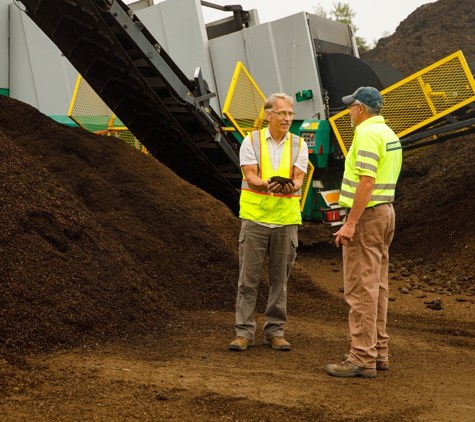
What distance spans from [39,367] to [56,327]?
643 mm

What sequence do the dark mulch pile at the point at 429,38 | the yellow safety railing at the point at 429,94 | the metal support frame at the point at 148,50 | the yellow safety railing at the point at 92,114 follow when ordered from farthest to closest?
1. the dark mulch pile at the point at 429,38
2. the yellow safety railing at the point at 92,114
3. the yellow safety railing at the point at 429,94
4. the metal support frame at the point at 148,50

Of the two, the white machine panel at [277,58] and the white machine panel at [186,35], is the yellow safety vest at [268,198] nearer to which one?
the white machine panel at [277,58]

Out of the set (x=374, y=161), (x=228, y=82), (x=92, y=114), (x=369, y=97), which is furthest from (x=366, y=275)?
(x=92, y=114)

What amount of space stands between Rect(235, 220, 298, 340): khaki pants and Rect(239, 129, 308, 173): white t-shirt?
0.44m

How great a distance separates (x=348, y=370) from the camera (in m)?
4.31

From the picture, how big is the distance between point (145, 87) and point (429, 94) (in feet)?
10.9

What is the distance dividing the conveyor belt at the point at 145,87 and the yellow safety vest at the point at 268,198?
112 inches

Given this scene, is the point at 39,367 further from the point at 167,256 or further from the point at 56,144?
the point at 56,144

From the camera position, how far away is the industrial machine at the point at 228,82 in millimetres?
7562

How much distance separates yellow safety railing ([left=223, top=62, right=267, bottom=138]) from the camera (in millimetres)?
8375

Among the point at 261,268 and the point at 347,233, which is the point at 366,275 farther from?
the point at 261,268

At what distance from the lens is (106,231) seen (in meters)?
6.44

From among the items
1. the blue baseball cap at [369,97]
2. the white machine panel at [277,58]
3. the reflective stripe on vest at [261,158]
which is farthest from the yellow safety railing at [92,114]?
the blue baseball cap at [369,97]

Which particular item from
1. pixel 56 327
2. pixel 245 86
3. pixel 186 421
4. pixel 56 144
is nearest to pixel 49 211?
pixel 56 327
